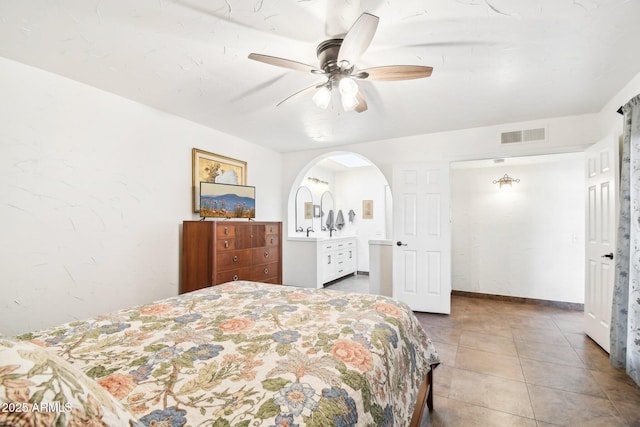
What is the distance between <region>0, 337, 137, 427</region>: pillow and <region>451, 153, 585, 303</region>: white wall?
520 cm

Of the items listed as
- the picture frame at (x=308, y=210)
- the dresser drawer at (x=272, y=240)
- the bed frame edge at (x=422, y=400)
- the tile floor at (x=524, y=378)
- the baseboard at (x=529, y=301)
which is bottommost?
the baseboard at (x=529, y=301)

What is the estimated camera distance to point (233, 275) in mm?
3316

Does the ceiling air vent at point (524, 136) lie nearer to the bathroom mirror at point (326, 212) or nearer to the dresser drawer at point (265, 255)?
the dresser drawer at point (265, 255)

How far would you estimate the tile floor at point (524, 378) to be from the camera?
183 centimetres

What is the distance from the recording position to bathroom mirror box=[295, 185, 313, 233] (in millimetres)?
5742

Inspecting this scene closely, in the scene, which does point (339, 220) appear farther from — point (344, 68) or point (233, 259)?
point (344, 68)

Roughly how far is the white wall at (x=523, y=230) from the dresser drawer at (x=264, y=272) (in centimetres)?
306

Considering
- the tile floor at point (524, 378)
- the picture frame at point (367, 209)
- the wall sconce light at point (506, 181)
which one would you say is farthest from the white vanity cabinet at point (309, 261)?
the wall sconce light at point (506, 181)

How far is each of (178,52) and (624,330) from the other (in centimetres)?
399

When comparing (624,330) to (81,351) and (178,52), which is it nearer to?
(81,351)

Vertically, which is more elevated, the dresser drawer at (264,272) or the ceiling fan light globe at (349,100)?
the ceiling fan light globe at (349,100)

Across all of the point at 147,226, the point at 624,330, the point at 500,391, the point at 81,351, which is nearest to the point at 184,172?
the point at 147,226

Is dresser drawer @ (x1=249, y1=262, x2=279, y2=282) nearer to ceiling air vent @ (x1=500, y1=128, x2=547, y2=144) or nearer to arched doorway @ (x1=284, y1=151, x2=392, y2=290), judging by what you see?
arched doorway @ (x1=284, y1=151, x2=392, y2=290)

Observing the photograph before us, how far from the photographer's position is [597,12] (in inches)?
65.2
